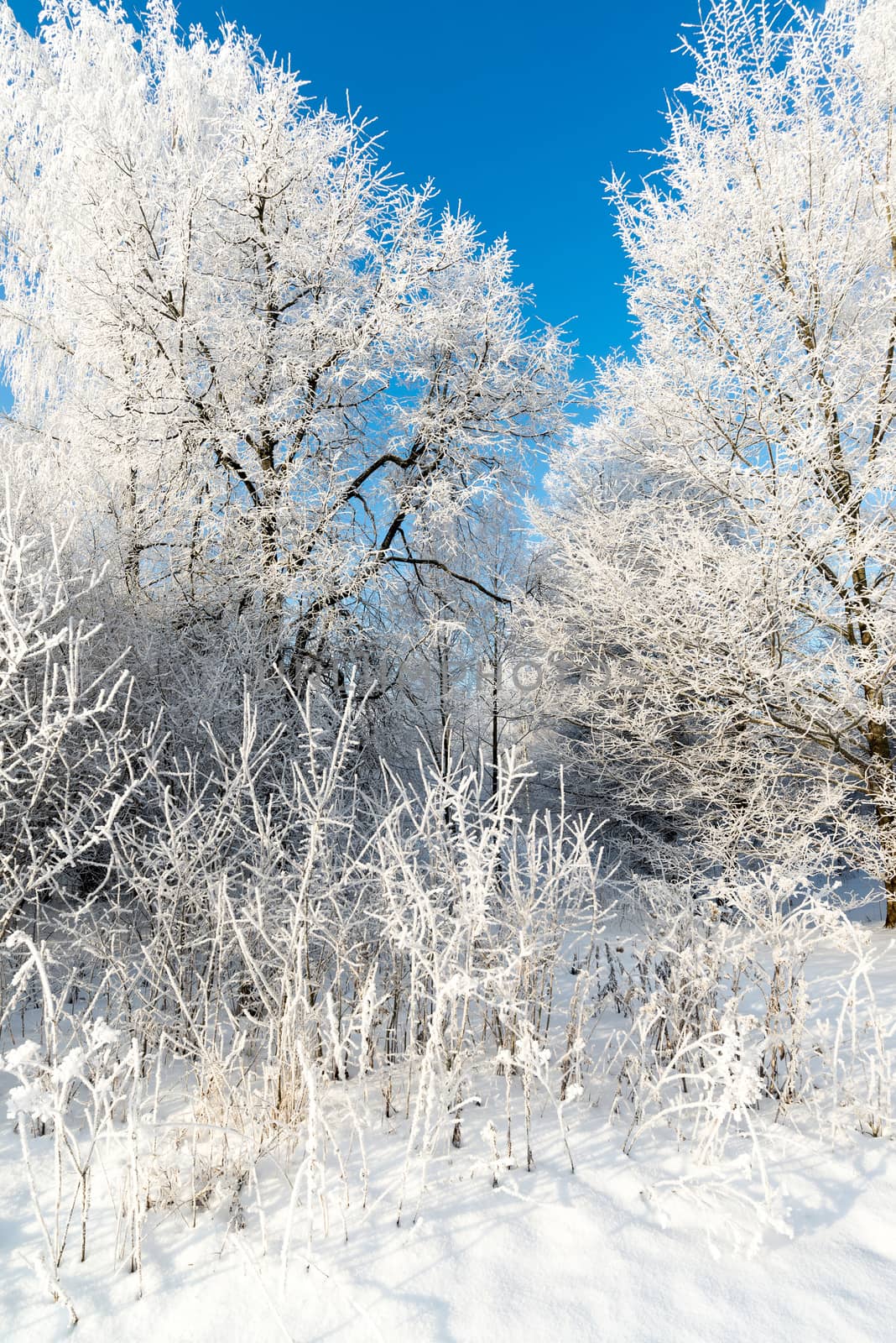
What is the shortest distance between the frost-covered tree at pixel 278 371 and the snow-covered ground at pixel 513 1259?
4866 millimetres

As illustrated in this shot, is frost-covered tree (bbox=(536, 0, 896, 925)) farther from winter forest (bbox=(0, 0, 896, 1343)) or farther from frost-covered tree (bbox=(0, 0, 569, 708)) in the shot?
frost-covered tree (bbox=(0, 0, 569, 708))

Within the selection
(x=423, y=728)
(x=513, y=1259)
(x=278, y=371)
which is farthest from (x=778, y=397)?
(x=513, y=1259)

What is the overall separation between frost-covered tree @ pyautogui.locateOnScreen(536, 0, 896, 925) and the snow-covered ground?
4258 millimetres

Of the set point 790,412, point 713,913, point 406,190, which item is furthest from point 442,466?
point 713,913

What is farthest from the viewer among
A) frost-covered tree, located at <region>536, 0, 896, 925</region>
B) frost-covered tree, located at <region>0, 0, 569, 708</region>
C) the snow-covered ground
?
frost-covered tree, located at <region>0, 0, 569, 708</region>

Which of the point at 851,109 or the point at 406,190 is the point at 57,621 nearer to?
the point at 406,190

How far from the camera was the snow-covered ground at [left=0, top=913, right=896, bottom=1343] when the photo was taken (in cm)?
184

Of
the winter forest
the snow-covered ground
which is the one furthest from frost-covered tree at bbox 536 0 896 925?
the snow-covered ground

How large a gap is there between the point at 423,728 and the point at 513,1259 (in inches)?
280

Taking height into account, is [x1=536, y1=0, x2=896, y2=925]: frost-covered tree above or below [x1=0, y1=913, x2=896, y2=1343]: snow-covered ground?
above

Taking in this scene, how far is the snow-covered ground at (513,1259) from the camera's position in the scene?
184cm

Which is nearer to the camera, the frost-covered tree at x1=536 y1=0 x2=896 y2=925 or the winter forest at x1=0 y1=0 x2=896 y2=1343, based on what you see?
the winter forest at x1=0 y1=0 x2=896 y2=1343

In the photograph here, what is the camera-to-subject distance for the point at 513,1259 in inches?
80.6

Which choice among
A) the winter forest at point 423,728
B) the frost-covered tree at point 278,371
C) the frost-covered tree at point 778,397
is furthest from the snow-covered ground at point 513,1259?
the frost-covered tree at point 278,371
